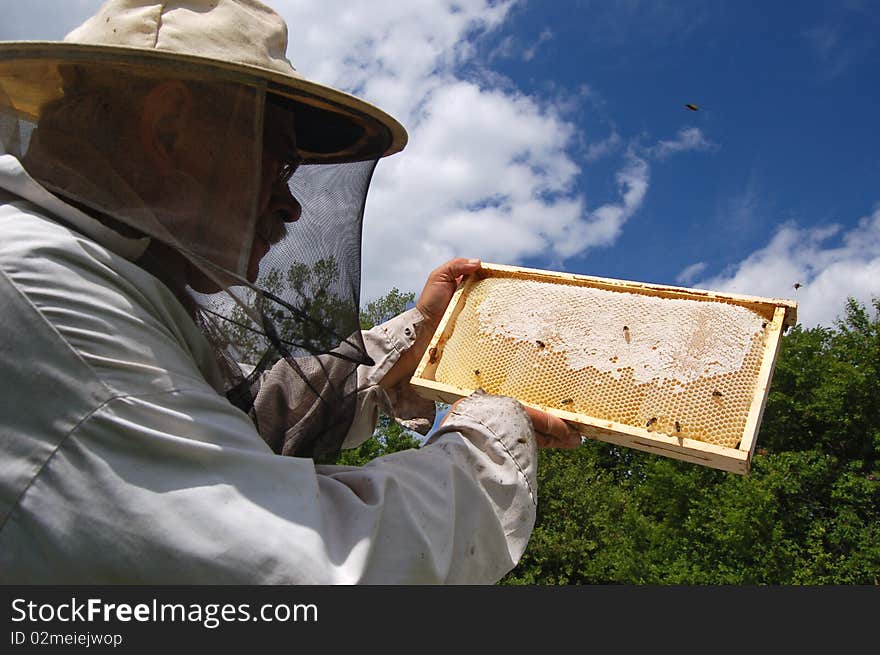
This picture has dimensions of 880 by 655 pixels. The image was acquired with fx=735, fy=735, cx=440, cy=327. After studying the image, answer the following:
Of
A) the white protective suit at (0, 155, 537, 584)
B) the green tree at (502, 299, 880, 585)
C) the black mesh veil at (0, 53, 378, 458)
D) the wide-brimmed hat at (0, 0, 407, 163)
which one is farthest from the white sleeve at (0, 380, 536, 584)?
the green tree at (502, 299, 880, 585)

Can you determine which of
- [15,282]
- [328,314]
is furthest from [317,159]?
[15,282]

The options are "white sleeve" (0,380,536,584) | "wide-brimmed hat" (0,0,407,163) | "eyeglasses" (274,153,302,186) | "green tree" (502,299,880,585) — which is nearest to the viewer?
"white sleeve" (0,380,536,584)

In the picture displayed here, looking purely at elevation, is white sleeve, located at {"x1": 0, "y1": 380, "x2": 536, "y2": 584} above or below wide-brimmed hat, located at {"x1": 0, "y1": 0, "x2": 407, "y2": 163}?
below

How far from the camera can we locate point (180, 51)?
6.38ft

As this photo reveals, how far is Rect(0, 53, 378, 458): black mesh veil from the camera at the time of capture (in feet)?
6.40

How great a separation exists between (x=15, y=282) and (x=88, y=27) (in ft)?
3.26

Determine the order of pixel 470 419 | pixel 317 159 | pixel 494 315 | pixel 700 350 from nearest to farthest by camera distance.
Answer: pixel 470 419 → pixel 317 159 → pixel 700 350 → pixel 494 315

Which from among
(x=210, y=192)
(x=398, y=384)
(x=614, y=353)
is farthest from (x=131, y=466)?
(x=614, y=353)

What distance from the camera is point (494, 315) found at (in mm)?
3652

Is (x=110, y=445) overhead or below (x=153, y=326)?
below

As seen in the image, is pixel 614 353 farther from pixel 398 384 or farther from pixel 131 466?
pixel 131 466

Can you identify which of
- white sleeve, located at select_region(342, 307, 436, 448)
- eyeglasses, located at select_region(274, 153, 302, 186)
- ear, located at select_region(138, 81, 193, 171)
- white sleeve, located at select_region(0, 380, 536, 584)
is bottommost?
white sleeve, located at select_region(0, 380, 536, 584)

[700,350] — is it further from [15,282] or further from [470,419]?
[15,282]

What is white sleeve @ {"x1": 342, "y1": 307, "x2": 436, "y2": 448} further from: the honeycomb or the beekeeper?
the beekeeper
